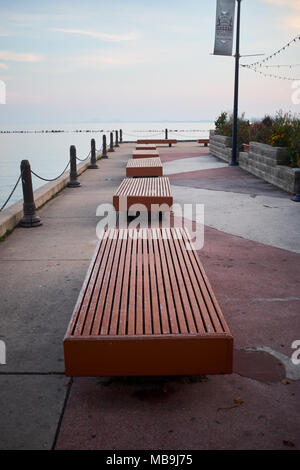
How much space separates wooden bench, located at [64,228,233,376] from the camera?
2799 millimetres

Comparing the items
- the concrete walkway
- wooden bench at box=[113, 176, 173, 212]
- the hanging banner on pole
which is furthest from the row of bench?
Result: the hanging banner on pole

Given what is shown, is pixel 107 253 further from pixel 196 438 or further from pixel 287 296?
pixel 196 438

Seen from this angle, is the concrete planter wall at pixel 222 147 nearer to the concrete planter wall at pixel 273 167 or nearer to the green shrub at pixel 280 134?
the green shrub at pixel 280 134

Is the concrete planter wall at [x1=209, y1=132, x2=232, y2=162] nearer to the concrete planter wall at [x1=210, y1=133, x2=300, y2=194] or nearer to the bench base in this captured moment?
the concrete planter wall at [x1=210, y1=133, x2=300, y2=194]

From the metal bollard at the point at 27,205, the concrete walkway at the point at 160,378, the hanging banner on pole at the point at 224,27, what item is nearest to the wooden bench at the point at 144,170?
the metal bollard at the point at 27,205

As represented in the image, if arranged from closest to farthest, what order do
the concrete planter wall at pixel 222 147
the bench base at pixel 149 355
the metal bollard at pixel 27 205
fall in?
the bench base at pixel 149 355 < the metal bollard at pixel 27 205 < the concrete planter wall at pixel 222 147

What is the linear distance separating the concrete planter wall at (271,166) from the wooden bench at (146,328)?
719cm

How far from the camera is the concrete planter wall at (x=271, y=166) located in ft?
33.5

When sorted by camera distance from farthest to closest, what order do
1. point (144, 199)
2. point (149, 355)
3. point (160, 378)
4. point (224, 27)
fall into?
1. point (224, 27)
2. point (144, 199)
3. point (160, 378)
4. point (149, 355)

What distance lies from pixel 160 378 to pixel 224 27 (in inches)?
594

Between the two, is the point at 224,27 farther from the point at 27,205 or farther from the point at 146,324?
the point at 146,324

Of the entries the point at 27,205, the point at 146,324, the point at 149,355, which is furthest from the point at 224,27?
the point at 149,355

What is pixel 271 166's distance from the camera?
11.7m
